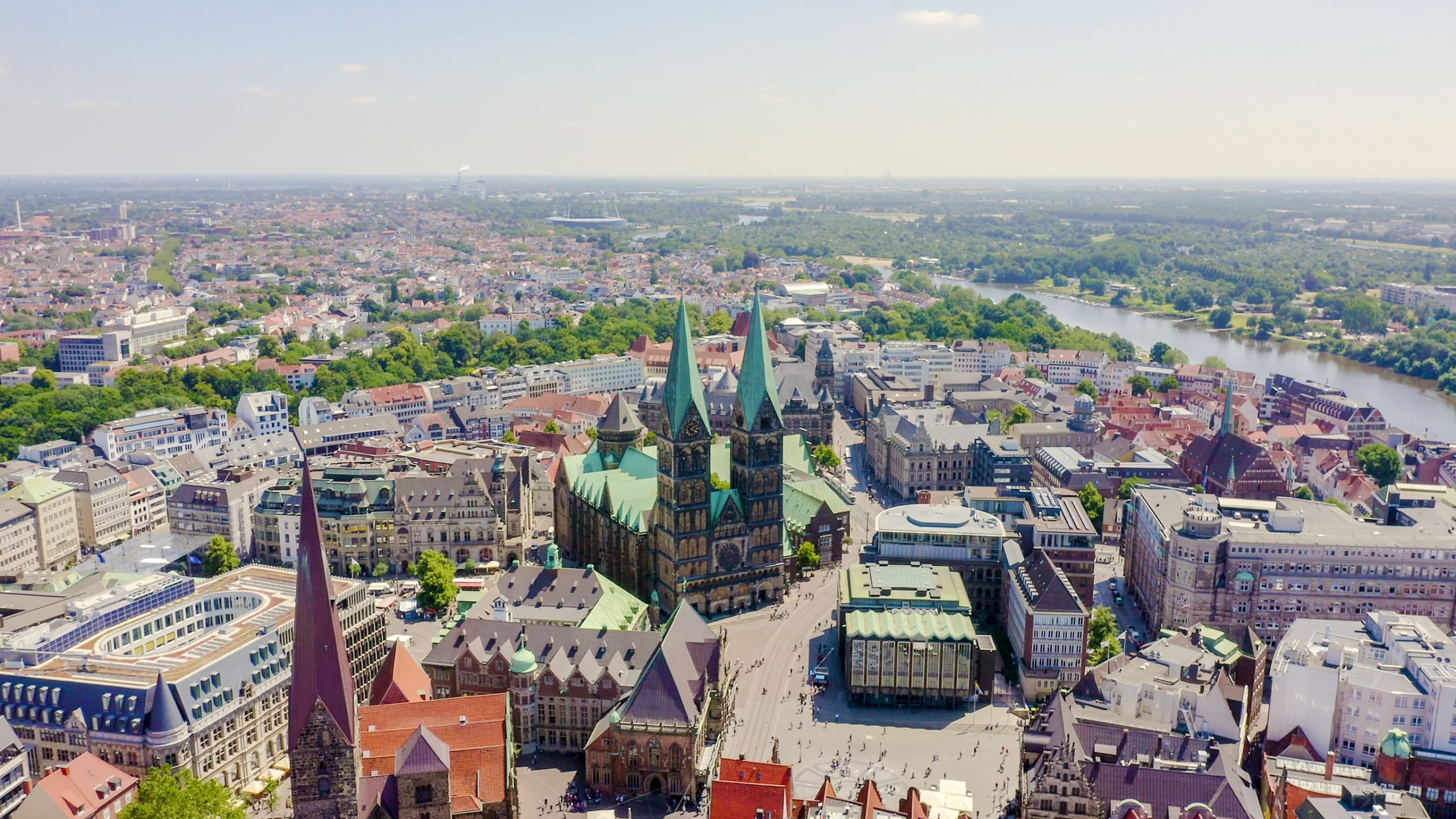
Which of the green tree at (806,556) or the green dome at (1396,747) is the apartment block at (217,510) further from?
the green dome at (1396,747)

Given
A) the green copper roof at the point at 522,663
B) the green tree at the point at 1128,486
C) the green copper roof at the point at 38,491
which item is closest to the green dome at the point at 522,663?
the green copper roof at the point at 522,663

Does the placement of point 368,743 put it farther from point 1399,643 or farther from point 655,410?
point 655,410

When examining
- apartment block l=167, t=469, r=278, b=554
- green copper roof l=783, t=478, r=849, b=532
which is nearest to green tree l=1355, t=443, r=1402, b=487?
green copper roof l=783, t=478, r=849, b=532

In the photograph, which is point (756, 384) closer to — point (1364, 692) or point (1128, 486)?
point (1128, 486)

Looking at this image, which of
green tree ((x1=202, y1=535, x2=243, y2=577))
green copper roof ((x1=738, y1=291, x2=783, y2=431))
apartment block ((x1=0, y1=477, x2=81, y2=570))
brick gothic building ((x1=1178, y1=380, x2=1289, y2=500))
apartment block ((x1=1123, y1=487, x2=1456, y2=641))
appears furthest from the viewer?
brick gothic building ((x1=1178, y1=380, x2=1289, y2=500))

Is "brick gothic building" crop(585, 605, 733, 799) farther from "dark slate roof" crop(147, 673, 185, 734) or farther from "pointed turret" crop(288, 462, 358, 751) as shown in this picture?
"dark slate roof" crop(147, 673, 185, 734)

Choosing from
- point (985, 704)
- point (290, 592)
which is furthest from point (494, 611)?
point (985, 704)
